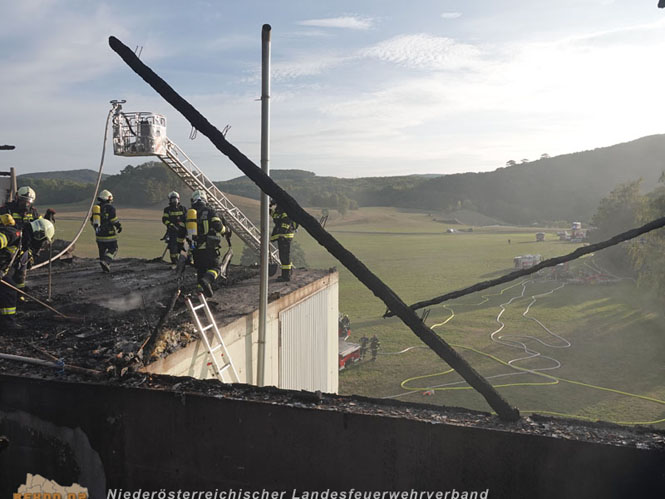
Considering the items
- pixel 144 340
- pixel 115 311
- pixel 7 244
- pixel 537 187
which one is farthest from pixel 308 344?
pixel 537 187

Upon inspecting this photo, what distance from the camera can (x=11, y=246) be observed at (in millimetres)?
6102

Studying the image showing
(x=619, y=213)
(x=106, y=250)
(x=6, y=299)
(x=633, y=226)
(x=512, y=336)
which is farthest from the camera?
(x=619, y=213)

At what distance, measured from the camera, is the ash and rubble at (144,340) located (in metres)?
3.04

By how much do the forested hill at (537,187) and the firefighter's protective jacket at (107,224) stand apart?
84458 millimetres

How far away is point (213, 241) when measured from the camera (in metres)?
7.29

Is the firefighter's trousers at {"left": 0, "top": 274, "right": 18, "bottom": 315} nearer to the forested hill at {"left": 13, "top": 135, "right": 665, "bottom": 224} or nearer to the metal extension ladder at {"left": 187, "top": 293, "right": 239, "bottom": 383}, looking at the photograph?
the metal extension ladder at {"left": 187, "top": 293, "right": 239, "bottom": 383}

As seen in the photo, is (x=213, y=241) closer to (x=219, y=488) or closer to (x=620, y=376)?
(x=219, y=488)

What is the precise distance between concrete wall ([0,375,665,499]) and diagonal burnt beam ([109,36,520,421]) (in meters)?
A: 0.39

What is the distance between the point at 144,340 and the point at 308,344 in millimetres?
3991

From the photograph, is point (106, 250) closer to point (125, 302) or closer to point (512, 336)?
point (125, 302)

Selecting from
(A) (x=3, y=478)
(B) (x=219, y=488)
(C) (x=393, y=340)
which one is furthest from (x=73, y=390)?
(C) (x=393, y=340)

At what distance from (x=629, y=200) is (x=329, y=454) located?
95.6 ft

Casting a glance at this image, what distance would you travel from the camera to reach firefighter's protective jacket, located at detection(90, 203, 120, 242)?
31.7 ft

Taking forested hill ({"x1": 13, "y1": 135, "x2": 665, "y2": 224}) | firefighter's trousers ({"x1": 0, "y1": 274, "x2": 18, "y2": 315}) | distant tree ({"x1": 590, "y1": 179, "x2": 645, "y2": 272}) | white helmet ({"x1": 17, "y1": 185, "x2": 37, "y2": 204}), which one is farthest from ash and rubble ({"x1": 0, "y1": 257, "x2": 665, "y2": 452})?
forested hill ({"x1": 13, "y1": 135, "x2": 665, "y2": 224})
